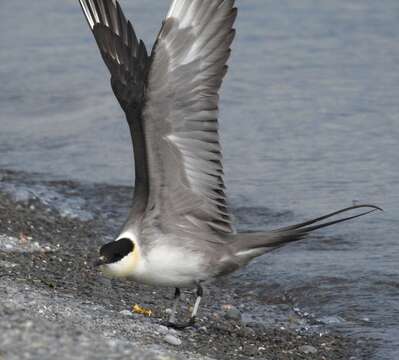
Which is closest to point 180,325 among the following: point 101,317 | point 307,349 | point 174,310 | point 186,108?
point 174,310

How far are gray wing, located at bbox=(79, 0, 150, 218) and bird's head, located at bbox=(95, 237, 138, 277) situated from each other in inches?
16.7

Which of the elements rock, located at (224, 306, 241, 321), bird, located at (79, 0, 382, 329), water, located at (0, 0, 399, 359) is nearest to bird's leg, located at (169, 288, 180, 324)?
bird, located at (79, 0, 382, 329)

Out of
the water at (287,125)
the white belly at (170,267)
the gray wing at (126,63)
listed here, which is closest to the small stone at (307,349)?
the water at (287,125)

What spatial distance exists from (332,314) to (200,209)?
1929 millimetres

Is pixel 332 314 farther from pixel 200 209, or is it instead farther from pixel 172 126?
pixel 172 126

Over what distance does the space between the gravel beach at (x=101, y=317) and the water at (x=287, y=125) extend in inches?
18.2

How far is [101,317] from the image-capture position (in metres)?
8.79

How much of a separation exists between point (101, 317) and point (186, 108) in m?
1.74

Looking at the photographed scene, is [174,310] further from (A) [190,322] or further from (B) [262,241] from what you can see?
(B) [262,241]

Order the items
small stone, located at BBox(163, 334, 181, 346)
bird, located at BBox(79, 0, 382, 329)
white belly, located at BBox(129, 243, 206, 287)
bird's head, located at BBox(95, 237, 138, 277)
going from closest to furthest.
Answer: small stone, located at BBox(163, 334, 181, 346)
bird, located at BBox(79, 0, 382, 329)
bird's head, located at BBox(95, 237, 138, 277)
white belly, located at BBox(129, 243, 206, 287)

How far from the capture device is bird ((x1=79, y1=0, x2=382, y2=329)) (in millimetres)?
8672

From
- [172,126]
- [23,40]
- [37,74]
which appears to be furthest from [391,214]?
[23,40]

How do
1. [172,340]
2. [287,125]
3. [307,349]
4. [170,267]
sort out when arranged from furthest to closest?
[287,125] → [307,349] → [170,267] → [172,340]

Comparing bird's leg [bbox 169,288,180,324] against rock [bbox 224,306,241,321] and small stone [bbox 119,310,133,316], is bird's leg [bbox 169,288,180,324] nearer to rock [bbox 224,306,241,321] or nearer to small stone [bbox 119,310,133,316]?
small stone [bbox 119,310,133,316]
